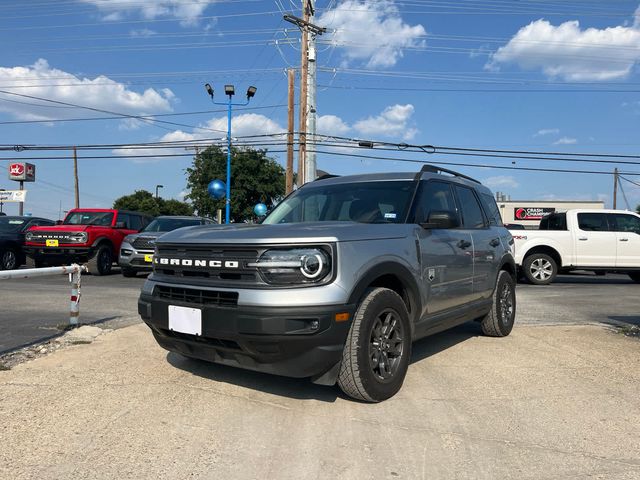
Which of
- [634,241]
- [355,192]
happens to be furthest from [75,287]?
[634,241]

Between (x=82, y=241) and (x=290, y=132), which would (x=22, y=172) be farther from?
(x=82, y=241)

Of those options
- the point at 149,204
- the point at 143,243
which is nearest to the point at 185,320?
the point at 143,243

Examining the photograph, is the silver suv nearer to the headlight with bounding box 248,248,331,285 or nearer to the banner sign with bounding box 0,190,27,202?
the headlight with bounding box 248,248,331,285

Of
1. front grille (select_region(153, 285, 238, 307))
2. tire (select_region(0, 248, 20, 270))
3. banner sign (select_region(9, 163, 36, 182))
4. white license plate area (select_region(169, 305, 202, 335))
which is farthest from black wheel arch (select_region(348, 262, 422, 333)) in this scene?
banner sign (select_region(9, 163, 36, 182))

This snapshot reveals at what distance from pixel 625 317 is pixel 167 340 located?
710 centimetres

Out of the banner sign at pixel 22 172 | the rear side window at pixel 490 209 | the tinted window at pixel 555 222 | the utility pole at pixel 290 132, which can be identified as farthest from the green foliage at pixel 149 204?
the rear side window at pixel 490 209

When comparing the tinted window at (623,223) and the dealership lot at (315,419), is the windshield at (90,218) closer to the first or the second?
the dealership lot at (315,419)

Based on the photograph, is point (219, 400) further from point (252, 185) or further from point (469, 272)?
point (252, 185)

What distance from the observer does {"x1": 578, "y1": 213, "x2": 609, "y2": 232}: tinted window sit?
12711 millimetres

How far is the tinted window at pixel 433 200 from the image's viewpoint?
446 centimetres

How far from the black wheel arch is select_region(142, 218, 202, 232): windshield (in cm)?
1044

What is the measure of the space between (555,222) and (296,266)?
11.8m

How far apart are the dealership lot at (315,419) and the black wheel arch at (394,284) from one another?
2.24 ft

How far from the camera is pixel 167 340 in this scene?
3.91 metres
